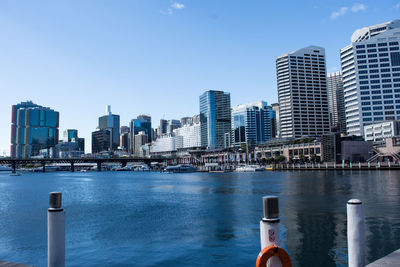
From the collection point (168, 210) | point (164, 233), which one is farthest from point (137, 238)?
point (168, 210)

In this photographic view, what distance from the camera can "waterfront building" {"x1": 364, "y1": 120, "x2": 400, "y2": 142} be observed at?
161m

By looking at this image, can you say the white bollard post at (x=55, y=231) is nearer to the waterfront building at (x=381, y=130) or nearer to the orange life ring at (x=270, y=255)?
the orange life ring at (x=270, y=255)

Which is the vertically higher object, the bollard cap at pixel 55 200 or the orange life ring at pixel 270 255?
the bollard cap at pixel 55 200

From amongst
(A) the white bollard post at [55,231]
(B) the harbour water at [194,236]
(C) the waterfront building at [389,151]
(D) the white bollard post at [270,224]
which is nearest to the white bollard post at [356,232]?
(D) the white bollard post at [270,224]

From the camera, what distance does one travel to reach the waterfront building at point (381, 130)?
161m

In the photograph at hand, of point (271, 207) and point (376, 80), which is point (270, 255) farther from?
point (376, 80)

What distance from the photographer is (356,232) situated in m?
8.09

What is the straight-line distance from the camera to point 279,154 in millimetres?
193375

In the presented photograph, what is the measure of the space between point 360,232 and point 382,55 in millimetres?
211292

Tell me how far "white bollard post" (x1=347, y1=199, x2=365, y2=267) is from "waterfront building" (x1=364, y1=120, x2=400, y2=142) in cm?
17519

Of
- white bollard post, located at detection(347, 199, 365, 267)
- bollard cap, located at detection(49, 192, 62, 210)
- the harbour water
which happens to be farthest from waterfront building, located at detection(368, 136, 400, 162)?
bollard cap, located at detection(49, 192, 62, 210)

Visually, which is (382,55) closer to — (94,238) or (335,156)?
(335,156)

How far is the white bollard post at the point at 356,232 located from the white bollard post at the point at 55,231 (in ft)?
23.2

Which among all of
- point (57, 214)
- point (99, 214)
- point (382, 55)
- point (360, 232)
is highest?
point (382, 55)
